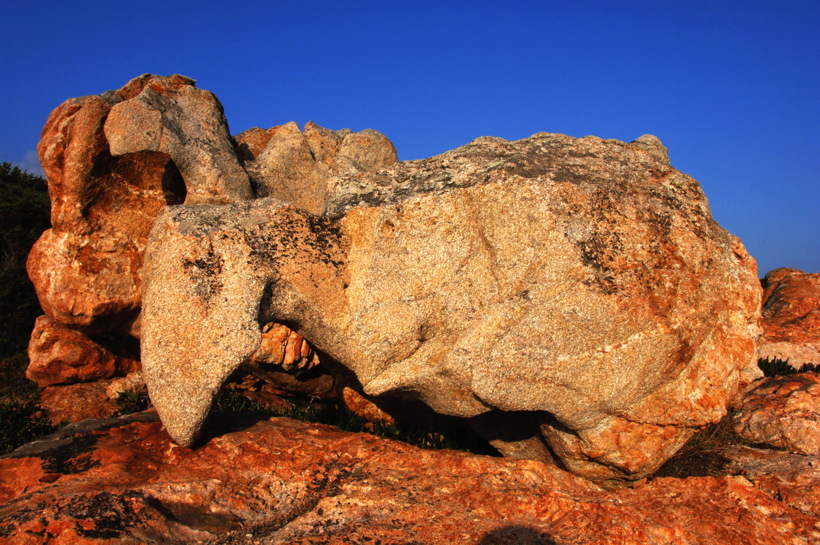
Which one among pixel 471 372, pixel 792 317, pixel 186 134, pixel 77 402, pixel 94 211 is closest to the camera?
pixel 471 372

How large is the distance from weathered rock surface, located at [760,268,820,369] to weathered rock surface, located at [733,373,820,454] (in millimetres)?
2483

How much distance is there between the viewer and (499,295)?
17.8ft

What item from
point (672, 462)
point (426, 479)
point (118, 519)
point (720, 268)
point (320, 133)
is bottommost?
point (118, 519)

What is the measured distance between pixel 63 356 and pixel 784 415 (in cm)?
885

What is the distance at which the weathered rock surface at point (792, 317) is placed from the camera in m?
9.11

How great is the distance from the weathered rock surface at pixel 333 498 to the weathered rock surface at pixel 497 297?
1.64ft

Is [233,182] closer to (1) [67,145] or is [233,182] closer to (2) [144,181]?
(2) [144,181]

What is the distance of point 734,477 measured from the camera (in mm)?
5281

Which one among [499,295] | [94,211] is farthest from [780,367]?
[94,211]

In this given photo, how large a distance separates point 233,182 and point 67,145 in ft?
6.84

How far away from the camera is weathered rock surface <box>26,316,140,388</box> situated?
27.9ft

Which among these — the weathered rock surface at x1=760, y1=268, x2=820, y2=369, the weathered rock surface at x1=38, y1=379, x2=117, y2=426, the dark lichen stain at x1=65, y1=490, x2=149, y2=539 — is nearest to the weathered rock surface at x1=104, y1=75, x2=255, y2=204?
the weathered rock surface at x1=38, y1=379, x2=117, y2=426

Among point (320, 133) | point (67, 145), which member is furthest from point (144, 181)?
point (320, 133)

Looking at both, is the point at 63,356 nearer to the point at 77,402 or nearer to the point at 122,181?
the point at 77,402
